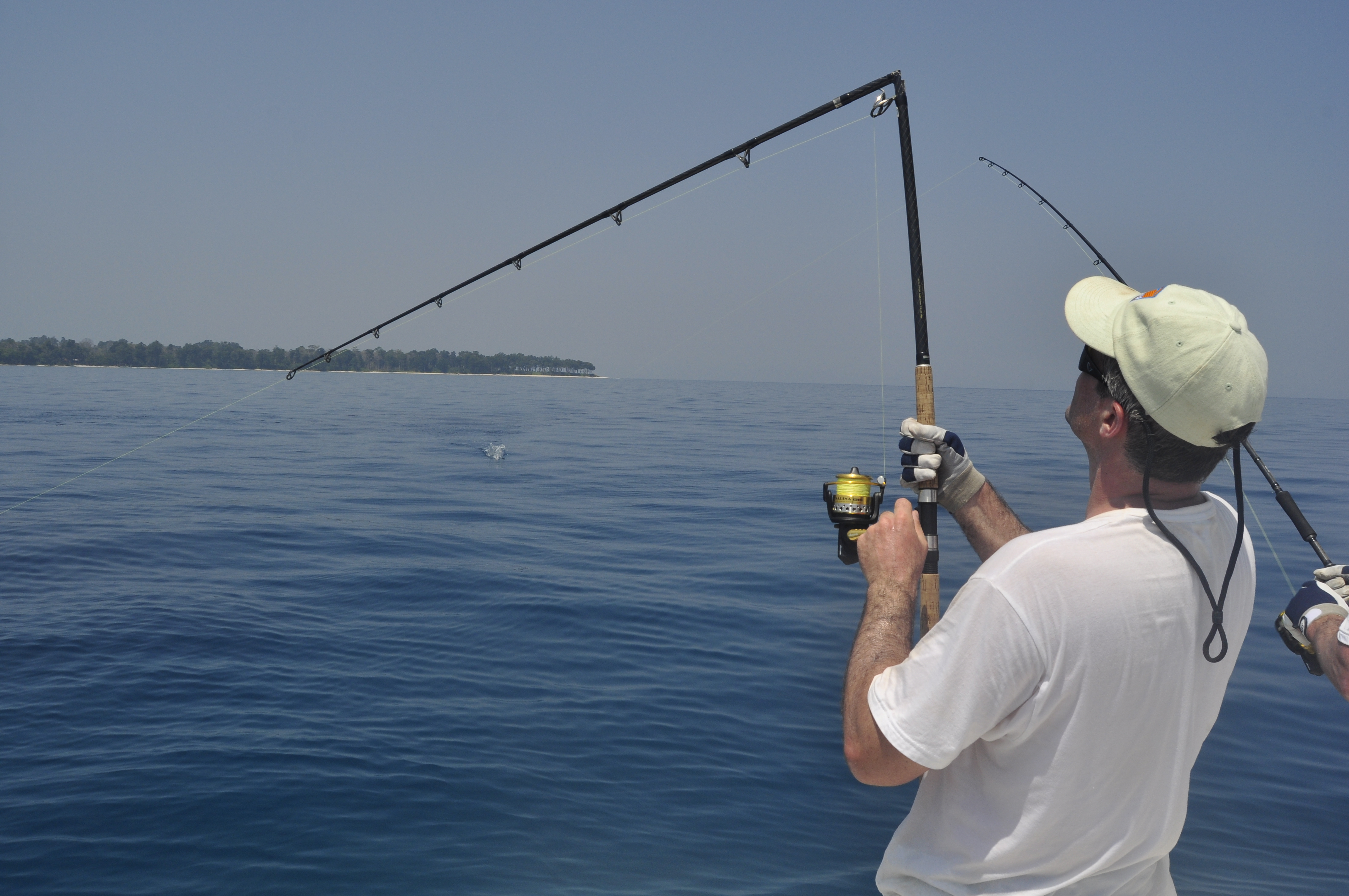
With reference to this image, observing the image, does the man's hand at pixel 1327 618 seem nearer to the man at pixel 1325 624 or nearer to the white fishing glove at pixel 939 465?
the man at pixel 1325 624

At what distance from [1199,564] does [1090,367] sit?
39cm

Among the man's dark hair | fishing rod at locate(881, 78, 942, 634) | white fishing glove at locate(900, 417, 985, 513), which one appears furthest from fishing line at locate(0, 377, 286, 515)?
the man's dark hair

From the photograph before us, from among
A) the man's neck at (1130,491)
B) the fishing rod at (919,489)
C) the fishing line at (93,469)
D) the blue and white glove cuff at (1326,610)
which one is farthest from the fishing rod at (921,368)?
the fishing line at (93,469)

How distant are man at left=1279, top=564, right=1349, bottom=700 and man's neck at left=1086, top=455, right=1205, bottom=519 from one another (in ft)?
3.74

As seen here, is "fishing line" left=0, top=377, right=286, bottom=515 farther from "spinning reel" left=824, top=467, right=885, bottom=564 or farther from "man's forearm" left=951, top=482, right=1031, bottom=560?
"man's forearm" left=951, top=482, right=1031, bottom=560

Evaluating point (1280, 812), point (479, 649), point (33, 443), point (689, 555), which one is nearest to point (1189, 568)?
point (1280, 812)

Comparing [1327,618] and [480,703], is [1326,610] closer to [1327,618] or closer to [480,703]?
[1327,618]

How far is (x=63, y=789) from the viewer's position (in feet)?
15.4

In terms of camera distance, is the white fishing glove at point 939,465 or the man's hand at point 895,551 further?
the white fishing glove at point 939,465

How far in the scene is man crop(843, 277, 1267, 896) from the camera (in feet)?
4.60

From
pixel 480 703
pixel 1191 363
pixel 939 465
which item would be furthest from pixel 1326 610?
pixel 480 703

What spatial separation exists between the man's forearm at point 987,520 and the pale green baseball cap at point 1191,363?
77cm

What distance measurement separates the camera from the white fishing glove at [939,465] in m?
2.20

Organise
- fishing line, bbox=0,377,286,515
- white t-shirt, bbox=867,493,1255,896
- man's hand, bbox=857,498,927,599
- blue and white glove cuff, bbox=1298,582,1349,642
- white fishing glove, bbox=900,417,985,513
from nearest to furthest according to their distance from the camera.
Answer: white t-shirt, bbox=867,493,1255,896 → man's hand, bbox=857,498,927,599 → white fishing glove, bbox=900,417,985,513 → blue and white glove cuff, bbox=1298,582,1349,642 → fishing line, bbox=0,377,286,515
